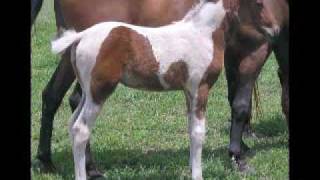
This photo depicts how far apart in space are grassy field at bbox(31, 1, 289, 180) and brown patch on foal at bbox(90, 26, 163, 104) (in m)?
0.99

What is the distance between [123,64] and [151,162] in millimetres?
1437

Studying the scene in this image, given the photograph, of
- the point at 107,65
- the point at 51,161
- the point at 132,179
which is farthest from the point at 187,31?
the point at 51,161

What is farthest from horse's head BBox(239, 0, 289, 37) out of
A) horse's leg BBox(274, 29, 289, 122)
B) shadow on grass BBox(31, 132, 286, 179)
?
shadow on grass BBox(31, 132, 286, 179)

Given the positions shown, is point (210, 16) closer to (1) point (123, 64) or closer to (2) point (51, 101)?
(1) point (123, 64)

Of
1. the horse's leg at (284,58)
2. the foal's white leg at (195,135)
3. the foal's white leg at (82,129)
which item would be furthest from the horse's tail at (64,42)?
the horse's leg at (284,58)

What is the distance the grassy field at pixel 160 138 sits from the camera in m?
5.27

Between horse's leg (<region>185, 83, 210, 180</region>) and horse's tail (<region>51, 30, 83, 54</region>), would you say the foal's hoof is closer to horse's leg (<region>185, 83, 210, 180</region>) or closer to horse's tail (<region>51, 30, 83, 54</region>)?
horse's leg (<region>185, 83, 210, 180</region>)

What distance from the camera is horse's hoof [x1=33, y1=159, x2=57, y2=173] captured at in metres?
5.24

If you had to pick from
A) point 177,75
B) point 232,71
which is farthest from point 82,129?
point 232,71

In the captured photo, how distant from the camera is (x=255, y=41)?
5336mm

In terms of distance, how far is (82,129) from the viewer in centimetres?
436

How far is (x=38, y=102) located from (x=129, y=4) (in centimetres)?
269

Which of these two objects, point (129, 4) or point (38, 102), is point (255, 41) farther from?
point (38, 102)

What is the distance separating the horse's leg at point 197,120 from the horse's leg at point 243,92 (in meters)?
0.81
